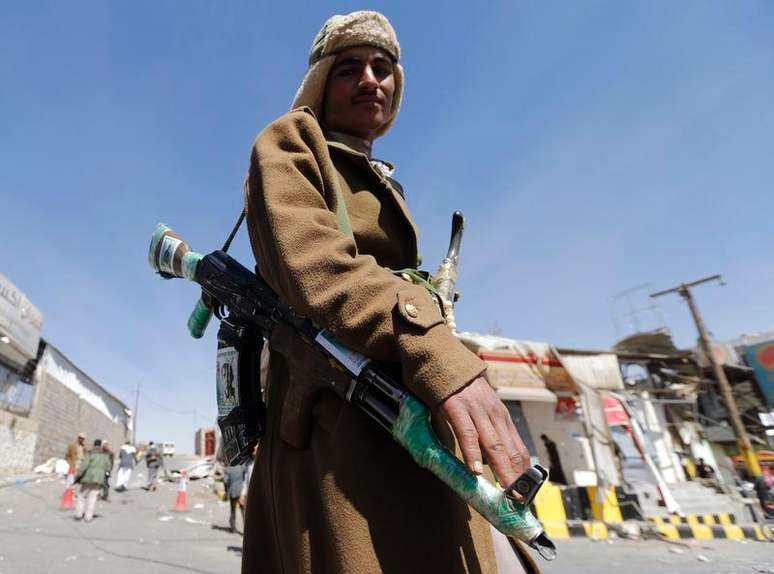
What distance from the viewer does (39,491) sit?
41.6ft

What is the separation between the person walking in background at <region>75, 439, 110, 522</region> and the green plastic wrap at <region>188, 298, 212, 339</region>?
27.3ft

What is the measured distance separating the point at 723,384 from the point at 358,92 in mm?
17939

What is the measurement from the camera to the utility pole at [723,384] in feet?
46.5

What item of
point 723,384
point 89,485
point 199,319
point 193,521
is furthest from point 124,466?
point 723,384

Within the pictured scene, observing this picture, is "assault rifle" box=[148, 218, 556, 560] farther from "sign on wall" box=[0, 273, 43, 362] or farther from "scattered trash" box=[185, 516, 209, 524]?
"sign on wall" box=[0, 273, 43, 362]

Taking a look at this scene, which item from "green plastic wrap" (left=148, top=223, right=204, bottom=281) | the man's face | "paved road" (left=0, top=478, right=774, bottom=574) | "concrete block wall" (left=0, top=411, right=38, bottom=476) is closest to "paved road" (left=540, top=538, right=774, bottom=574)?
"paved road" (left=0, top=478, right=774, bottom=574)

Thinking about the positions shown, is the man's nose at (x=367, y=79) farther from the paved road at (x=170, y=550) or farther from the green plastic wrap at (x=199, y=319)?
the paved road at (x=170, y=550)

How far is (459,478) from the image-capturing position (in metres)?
0.82

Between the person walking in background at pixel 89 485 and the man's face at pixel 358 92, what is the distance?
30.0 feet

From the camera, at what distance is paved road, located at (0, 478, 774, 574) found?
454cm

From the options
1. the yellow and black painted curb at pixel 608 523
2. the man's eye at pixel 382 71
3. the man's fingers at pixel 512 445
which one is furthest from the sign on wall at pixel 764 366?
the man's fingers at pixel 512 445

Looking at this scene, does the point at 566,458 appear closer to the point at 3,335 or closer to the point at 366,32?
the point at 366,32

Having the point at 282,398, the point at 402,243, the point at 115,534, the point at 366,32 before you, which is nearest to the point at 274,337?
the point at 282,398

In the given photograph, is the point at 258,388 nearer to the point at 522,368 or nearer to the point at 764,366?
the point at 522,368
